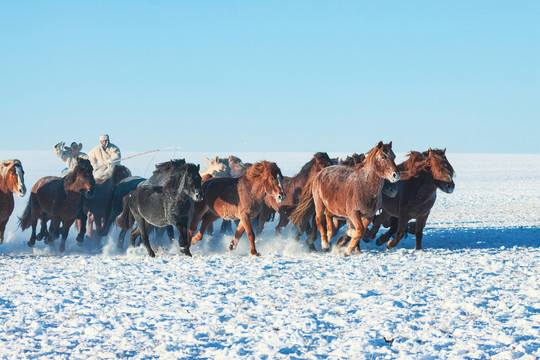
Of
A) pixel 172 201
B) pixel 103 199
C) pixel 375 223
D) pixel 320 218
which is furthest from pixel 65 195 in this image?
pixel 375 223

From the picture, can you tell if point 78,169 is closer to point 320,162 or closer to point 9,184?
point 9,184

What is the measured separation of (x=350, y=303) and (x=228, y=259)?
3.08 meters

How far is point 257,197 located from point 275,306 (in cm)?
367

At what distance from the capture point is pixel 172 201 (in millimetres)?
8570

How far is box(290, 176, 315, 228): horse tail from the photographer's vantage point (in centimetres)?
980

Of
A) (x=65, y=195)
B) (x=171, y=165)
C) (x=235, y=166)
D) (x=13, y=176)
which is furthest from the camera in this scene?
(x=235, y=166)

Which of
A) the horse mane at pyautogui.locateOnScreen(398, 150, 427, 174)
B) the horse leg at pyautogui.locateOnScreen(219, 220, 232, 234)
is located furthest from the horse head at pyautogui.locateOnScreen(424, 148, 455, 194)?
A: the horse leg at pyautogui.locateOnScreen(219, 220, 232, 234)

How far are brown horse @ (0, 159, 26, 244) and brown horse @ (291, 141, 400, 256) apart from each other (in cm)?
448

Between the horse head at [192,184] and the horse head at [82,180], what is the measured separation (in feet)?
7.11

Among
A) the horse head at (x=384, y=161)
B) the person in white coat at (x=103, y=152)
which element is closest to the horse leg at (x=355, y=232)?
the horse head at (x=384, y=161)

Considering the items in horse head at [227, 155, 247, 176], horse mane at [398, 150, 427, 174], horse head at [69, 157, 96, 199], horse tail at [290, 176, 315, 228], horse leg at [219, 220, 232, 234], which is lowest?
horse leg at [219, 220, 232, 234]

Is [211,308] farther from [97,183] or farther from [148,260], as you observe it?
[97,183]

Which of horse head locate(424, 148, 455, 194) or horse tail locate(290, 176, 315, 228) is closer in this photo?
horse head locate(424, 148, 455, 194)

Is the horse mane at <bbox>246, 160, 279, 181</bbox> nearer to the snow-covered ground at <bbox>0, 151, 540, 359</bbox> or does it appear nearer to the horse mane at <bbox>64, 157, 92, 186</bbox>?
the snow-covered ground at <bbox>0, 151, 540, 359</bbox>
